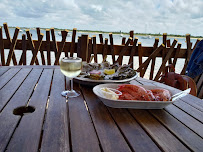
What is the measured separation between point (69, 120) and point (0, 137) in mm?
273

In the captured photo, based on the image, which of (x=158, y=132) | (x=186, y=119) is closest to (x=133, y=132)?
(x=158, y=132)

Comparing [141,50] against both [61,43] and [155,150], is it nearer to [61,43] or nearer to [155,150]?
[61,43]

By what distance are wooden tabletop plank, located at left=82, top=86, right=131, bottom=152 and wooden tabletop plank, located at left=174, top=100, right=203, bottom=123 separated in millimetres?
458

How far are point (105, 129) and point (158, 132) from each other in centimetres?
22

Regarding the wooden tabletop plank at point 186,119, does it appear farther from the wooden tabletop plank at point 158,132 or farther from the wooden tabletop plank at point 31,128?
the wooden tabletop plank at point 31,128

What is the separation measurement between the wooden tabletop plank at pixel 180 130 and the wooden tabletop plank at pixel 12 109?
0.66 meters

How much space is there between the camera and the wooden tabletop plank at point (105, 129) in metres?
0.64

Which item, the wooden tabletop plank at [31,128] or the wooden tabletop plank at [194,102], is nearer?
the wooden tabletop plank at [31,128]

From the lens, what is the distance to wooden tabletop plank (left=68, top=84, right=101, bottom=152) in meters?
0.62

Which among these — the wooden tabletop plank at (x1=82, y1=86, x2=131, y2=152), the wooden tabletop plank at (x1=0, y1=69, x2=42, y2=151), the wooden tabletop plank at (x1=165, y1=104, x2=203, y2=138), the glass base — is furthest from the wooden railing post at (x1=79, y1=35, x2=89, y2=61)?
the wooden tabletop plank at (x1=165, y1=104, x2=203, y2=138)

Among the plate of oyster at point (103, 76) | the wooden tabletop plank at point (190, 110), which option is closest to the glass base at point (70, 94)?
the plate of oyster at point (103, 76)

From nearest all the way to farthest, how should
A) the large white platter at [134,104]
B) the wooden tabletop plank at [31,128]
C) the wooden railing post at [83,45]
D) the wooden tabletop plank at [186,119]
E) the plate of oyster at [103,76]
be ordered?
the wooden tabletop plank at [31,128] → the wooden tabletop plank at [186,119] → the large white platter at [134,104] → the plate of oyster at [103,76] → the wooden railing post at [83,45]

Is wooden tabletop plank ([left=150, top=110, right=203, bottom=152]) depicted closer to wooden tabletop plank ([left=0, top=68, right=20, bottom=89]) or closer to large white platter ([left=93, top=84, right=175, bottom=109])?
large white platter ([left=93, top=84, right=175, bottom=109])

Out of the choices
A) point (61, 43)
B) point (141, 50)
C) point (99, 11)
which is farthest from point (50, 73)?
point (99, 11)
